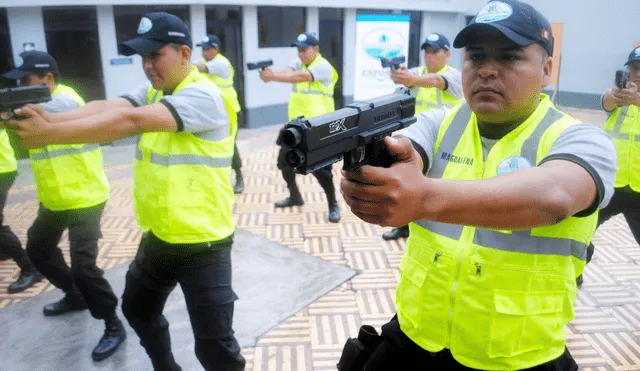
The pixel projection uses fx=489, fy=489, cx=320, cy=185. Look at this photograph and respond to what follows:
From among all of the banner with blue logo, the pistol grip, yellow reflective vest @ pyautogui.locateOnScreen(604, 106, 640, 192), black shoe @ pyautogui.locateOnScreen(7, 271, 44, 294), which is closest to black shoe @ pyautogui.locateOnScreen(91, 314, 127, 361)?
black shoe @ pyautogui.locateOnScreen(7, 271, 44, 294)

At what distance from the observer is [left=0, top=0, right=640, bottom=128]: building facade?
8.35 m

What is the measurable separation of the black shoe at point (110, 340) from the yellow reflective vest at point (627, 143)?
12.6 ft

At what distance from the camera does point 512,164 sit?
5.13 ft

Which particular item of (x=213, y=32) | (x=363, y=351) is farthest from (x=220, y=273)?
(x=213, y=32)

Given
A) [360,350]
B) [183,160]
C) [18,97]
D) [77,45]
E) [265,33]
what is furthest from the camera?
[265,33]

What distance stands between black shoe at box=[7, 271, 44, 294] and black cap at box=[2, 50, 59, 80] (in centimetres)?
185

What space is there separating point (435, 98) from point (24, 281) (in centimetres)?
433

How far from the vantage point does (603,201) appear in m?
1.35

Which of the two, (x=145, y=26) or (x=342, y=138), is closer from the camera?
(x=342, y=138)

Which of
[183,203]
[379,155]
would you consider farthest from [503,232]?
[183,203]

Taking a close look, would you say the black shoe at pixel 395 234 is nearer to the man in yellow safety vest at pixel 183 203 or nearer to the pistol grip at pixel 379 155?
the man in yellow safety vest at pixel 183 203

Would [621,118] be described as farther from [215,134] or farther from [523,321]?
[215,134]

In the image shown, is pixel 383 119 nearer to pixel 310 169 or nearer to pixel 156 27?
pixel 310 169

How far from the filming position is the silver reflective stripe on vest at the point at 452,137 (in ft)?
5.72
